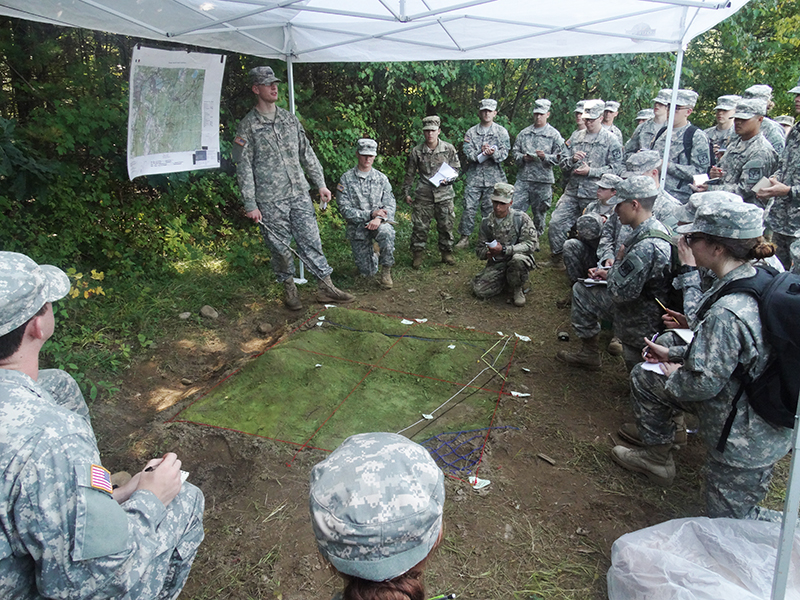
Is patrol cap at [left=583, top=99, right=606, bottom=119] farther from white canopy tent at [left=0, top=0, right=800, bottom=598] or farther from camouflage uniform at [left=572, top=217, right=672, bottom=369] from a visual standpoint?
camouflage uniform at [left=572, top=217, right=672, bottom=369]

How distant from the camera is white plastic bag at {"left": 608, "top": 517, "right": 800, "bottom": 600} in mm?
1779

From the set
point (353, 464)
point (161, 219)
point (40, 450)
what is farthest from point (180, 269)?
point (353, 464)

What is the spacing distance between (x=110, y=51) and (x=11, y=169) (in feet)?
9.15

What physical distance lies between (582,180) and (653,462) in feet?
13.9

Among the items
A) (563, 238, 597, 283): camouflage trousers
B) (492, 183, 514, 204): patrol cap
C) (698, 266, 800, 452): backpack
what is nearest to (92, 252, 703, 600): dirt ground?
(563, 238, 597, 283): camouflage trousers

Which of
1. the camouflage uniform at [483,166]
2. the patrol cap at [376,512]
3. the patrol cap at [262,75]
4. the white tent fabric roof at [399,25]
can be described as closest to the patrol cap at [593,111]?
the camouflage uniform at [483,166]

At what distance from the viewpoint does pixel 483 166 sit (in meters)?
7.12

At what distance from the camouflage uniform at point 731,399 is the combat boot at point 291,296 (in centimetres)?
378

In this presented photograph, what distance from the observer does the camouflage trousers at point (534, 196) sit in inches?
277

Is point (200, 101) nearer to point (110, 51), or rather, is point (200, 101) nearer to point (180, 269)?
point (180, 269)

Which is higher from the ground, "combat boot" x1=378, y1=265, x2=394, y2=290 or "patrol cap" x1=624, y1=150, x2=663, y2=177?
"patrol cap" x1=624, y1=150, x2=663, y2=177

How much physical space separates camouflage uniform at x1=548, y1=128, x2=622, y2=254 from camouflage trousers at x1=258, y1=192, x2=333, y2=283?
2988mm

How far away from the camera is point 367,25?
4.58m

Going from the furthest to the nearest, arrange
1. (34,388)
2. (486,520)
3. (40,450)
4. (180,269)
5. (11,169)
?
(180,269)
(11,169)
(486,520)
(34,388)
(40,450)
